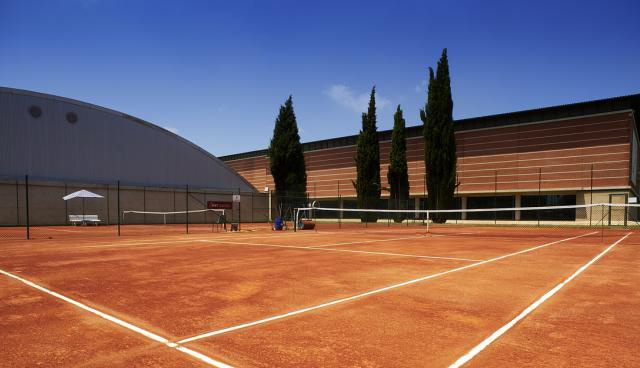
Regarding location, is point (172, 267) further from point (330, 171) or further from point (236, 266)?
point (330, 171)

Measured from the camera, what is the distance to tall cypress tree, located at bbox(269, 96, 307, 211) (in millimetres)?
49688

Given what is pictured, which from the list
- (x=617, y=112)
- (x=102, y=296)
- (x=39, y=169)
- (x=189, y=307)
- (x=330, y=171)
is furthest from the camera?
(x=330, y=171)

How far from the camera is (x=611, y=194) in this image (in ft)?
127

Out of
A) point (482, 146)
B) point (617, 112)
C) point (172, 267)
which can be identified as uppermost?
point (617, 112)

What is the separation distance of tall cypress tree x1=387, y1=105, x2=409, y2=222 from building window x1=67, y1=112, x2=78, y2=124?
34833 millimetres

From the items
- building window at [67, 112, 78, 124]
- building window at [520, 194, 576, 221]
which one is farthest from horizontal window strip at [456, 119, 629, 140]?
building window at [67, 112, 78, 124]

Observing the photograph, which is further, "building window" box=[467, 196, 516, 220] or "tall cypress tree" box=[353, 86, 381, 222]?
"tall cypress tree" box=[353, 86, 381, 222]

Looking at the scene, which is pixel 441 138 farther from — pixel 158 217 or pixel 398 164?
pixel 158 217

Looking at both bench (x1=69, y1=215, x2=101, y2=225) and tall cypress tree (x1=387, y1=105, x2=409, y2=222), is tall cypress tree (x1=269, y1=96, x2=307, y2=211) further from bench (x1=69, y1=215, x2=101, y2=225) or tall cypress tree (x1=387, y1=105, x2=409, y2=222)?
bench (x1=69, y1=215, x2=101, y2=225)

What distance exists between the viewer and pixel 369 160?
47.3m

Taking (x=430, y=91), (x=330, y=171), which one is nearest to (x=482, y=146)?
(x=430, y=91)

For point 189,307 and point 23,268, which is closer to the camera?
point 189,307

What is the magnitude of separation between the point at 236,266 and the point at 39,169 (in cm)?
3662

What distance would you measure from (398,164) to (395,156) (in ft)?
3.44
